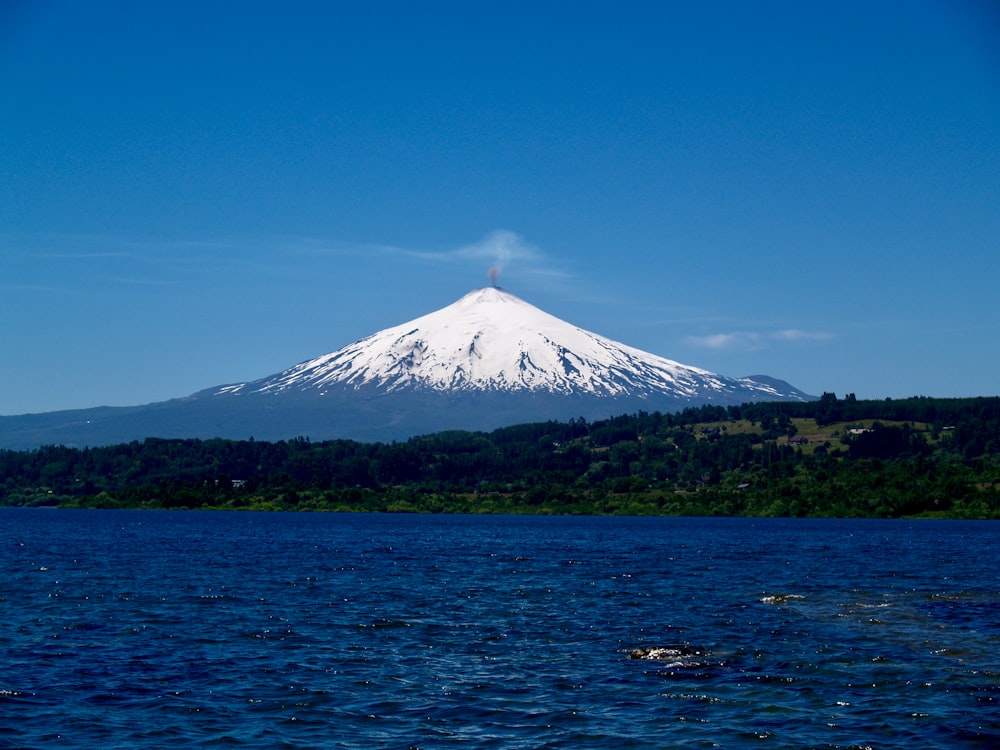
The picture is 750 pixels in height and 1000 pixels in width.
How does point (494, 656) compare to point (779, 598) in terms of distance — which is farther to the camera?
point (779, 598)

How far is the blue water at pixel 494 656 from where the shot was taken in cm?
2431

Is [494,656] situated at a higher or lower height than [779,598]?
higher

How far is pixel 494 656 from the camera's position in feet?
109

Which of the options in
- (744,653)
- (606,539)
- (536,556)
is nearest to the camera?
(744,653)

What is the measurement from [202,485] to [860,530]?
116631mm

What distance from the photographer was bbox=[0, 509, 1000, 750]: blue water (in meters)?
24.3

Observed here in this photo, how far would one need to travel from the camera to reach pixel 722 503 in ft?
582

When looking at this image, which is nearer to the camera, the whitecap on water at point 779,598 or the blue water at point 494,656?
the blue water at point 494,656

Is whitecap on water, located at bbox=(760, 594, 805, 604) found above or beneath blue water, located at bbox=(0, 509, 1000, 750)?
beneath

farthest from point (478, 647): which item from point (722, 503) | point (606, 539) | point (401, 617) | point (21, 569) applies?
point (722, 503)

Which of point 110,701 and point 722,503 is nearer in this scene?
point 110,701

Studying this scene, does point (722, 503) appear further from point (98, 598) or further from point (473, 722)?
point (473, 722)

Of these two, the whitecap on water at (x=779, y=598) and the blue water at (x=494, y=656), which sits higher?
the blue water at (x=494, y=656)

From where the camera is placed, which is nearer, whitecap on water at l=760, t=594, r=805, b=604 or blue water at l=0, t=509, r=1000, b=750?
blue water at l=0, t=509, r=1000, b=750
